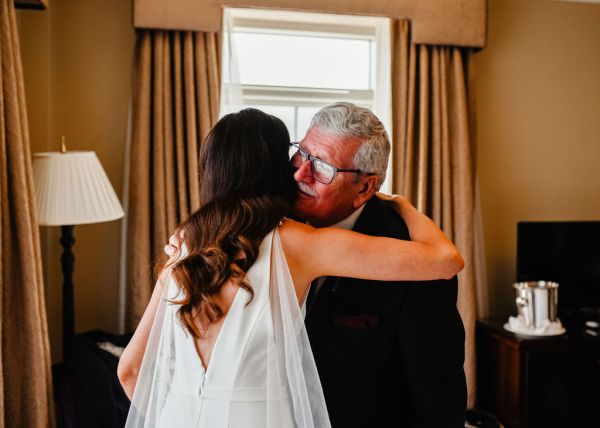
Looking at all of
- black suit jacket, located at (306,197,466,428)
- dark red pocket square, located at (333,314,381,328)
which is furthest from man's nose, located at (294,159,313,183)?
dark red pocket square, located at (333,314,381,328)

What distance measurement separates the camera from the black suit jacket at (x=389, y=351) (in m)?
1.47

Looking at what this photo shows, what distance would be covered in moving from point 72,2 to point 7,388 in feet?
6.39

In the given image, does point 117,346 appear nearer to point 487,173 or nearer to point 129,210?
point 129,210

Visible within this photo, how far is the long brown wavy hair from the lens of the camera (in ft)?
4.28

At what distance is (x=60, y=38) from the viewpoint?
3041mm

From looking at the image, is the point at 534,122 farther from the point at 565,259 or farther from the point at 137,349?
the point at 137,349

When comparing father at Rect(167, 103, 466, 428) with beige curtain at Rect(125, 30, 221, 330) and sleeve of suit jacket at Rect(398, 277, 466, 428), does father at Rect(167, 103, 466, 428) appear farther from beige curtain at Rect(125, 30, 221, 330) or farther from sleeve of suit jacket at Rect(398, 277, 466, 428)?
beige curtain at Rect(125, 30, 221, 330)

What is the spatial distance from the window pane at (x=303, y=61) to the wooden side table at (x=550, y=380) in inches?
67.8

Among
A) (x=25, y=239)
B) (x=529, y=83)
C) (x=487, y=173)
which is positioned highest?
(x=529, y=83)

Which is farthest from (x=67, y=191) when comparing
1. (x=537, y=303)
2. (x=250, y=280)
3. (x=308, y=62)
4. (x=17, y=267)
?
(x=537, y=303)

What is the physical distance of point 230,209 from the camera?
1.32 meters

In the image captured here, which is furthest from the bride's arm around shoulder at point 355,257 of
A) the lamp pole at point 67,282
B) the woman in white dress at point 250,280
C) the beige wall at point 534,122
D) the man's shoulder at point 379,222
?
the beige wall at point 534,122

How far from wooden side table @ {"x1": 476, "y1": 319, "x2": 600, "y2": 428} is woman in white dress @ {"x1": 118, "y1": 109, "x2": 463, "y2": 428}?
1931mm

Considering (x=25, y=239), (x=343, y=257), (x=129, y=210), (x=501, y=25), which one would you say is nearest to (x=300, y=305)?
(x=343, y=257)
